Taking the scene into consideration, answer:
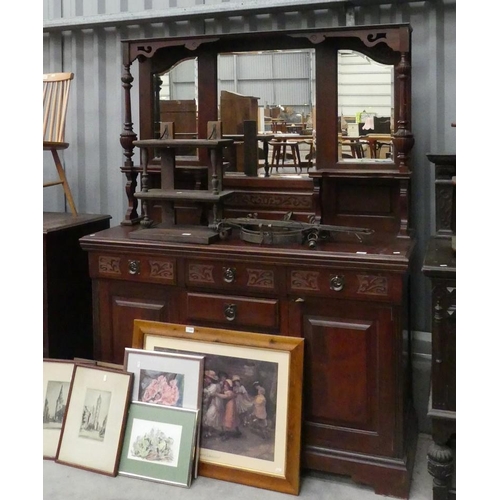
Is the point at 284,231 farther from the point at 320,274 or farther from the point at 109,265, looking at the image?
the point at 109,265

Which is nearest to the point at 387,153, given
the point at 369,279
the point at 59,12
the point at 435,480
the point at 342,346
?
the point at 369,279

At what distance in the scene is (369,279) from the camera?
2275mm

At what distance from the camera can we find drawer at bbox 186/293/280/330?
8.05 ft

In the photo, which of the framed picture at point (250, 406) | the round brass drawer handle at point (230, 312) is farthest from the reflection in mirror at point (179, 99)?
the framed picture at point (250, 406)

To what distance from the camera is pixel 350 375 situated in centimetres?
237

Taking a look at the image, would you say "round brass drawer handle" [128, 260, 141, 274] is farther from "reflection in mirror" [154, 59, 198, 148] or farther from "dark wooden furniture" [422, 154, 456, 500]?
"dark wooden furniture" [422, 154, 456, 500]

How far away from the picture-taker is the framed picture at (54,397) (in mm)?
2684

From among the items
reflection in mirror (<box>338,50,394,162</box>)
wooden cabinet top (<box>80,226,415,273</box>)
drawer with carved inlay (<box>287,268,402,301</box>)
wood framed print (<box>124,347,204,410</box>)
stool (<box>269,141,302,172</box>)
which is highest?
reflection in mirror (<box>338,50,394,162</box>)

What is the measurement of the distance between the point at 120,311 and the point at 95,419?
0.49 meters

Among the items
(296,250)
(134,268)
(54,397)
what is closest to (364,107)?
(296,250)

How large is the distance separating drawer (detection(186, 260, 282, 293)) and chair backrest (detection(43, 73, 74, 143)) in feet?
3.77

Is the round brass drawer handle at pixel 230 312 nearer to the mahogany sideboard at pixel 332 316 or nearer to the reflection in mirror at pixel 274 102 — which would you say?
the mahogany sideboard at pixel 332 316

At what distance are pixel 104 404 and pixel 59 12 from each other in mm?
2285

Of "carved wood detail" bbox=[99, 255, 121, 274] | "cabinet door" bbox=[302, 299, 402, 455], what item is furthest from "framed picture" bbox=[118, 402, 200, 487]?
"carved wood detail" bbox=[99, 255, 121, 274]
